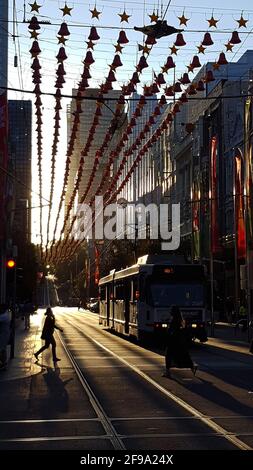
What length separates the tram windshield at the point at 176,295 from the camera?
96.1 feet

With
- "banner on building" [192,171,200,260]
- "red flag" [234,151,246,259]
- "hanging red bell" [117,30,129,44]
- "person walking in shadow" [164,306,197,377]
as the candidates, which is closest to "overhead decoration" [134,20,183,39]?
"hanging red bell" [117,30,129,44]

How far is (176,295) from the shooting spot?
29.5 metres

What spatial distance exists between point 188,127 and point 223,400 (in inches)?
550

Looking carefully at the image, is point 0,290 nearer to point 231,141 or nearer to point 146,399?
point 231,141

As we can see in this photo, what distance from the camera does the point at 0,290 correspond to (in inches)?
2344

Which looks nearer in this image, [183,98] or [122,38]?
[122,38]

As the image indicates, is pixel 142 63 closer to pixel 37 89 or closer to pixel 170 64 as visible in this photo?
pixel 170 64

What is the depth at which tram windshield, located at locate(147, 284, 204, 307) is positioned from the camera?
29281mm

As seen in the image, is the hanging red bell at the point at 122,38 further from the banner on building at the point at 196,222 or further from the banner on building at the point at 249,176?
the banner on building at the point at 196,222

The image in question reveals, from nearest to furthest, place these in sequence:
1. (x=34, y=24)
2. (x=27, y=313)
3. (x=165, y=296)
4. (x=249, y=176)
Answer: (x=34, y=24) < (x=165, y=296) < (x=249, y=176) < (x=27, y=313)

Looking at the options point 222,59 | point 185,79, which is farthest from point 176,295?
point 222,59

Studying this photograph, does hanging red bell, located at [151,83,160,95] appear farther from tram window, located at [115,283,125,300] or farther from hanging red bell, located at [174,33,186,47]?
tram window, located at [115,283,125,300]

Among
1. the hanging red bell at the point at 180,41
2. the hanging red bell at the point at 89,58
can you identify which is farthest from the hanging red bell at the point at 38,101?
the hanging red bell at the point at 180,41
